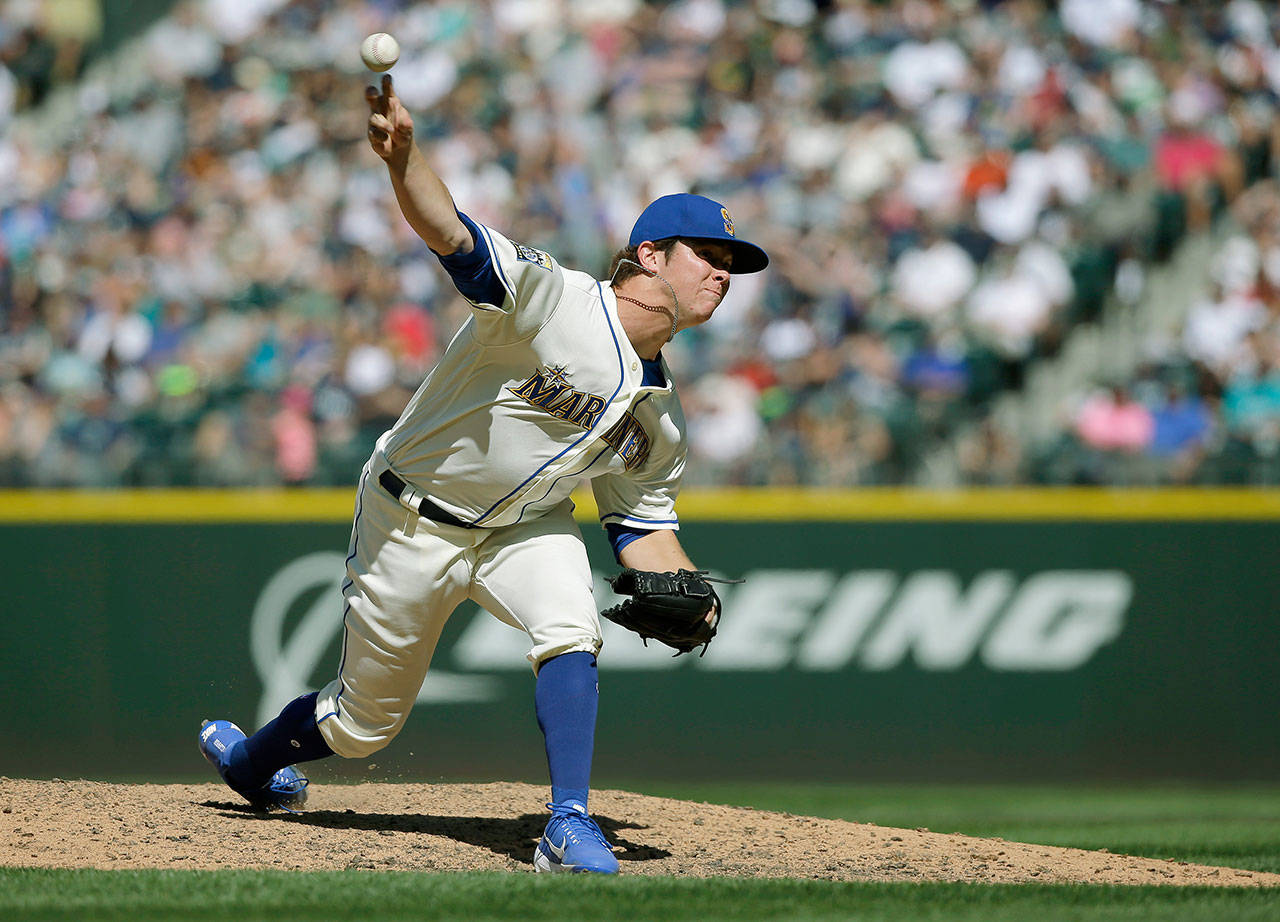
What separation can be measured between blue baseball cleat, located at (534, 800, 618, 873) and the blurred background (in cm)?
366

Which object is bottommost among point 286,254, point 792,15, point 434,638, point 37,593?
point 37,593

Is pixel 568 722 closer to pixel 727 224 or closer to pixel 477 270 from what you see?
pixel 477 270

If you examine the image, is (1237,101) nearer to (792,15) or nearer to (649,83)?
(792,15)

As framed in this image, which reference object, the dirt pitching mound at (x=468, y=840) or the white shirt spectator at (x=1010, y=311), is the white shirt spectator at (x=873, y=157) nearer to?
the white shirt spectator at (x=1010, y=311)

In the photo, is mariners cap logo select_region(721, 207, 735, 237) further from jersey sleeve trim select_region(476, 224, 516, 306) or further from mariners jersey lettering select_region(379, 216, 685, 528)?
jersey sleeve trim select_region(476, 224, 516, 306)

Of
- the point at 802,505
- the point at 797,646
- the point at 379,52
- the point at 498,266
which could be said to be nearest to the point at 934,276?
the point at 802,505

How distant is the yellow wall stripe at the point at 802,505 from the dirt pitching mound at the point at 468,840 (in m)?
2.46

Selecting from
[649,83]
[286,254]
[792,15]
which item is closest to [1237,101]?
[792,15]

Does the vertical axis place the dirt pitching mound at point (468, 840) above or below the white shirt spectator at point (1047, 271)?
below

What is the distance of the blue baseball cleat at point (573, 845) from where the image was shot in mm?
4039

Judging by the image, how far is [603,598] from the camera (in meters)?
7.80

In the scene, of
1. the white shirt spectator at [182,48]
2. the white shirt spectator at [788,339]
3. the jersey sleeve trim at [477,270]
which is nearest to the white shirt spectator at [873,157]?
the white shirt spectator at [788,339]

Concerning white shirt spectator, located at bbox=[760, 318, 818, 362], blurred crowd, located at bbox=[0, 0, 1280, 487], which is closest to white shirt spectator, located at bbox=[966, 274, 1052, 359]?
blurred crowd, located at bbox=[0, 0, 1280, 487]

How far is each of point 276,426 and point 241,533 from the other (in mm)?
706
